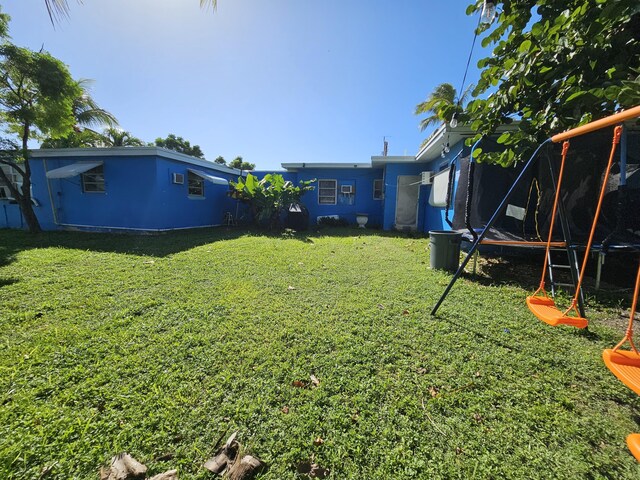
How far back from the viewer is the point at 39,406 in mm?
1718

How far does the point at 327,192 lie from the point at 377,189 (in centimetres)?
266

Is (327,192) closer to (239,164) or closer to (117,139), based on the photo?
(117,139)

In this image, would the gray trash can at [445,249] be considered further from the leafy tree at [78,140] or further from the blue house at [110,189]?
the leafy tree at [78,140]

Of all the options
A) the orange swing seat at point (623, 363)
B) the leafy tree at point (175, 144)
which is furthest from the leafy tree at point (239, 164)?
the orange swing seat at point (623, 363)

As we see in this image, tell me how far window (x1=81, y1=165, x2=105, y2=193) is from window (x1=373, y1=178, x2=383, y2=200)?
11.6 meters

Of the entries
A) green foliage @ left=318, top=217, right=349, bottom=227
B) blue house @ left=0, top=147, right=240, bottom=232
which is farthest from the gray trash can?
blue house @ left=0, top=147, right=240, bottom=232

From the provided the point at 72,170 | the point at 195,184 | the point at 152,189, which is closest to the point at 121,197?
the point at 152,189

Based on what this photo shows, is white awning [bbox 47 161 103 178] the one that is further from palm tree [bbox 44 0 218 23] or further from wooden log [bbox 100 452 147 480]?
wooden log [bbox 100 452 147 480]

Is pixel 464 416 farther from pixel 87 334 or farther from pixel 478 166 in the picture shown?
pixel 478 166

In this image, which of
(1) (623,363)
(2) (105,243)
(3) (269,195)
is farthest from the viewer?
(3) (269,195)

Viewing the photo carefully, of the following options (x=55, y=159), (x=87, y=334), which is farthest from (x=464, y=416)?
(x=55, y=159)

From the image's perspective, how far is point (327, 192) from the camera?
13.4 metres

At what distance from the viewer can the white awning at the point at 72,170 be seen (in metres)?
8.09

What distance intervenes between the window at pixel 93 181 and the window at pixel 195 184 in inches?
112
